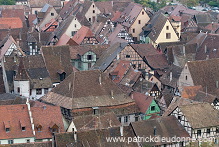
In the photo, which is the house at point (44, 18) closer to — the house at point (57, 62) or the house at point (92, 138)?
the house at point (57, 62)

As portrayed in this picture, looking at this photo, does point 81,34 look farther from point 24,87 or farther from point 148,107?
point 148,107

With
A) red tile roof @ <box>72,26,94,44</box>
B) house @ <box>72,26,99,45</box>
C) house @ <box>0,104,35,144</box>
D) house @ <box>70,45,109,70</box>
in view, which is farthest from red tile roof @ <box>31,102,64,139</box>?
red tile roof @ <box>72,26,94,44</box>

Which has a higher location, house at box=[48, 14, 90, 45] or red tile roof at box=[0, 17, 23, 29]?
red tile roof at box=[0, 17, 23, 29]

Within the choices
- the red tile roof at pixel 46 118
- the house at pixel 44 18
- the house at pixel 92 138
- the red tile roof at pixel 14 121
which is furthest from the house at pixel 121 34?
the house at pixel 92 138

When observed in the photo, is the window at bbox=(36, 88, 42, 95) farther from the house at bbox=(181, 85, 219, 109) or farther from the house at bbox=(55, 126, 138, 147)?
the house at bbox=(55, 126, 138, 147)

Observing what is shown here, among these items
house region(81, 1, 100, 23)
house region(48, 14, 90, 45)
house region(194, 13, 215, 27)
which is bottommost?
house region(48, 14, 90, 45)

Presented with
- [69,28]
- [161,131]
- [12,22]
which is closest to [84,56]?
[69,28]
